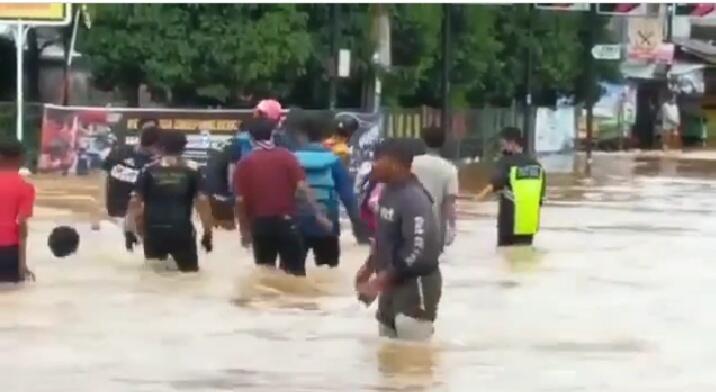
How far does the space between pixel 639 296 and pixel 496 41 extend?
31.8 metres

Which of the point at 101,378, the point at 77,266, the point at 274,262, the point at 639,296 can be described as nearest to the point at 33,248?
the point at 77,266

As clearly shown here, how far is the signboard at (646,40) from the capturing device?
2367 inches

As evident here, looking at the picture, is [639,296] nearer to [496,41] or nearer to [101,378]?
[101,378]

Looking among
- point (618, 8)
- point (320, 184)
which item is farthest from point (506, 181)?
point (618, 8)

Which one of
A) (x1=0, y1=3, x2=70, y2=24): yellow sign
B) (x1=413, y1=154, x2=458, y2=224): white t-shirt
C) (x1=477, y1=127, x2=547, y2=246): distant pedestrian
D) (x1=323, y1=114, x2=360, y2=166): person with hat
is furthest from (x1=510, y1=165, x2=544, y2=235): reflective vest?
(x1=0, y1=3, x2=70, y2=24): yellow sign

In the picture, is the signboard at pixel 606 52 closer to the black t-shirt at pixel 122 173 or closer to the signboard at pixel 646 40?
the signboard at pixel 646 40

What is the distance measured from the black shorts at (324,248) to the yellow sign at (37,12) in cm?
1405

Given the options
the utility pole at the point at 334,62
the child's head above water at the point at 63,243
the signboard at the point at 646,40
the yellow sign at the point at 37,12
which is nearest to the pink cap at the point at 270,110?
the child's head above water at the point at 63,243

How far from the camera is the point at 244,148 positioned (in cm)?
1978

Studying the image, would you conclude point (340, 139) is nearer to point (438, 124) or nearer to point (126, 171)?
point (126, 171)

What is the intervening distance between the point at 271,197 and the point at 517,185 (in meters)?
5.51

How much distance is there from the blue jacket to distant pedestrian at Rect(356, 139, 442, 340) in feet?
13.3

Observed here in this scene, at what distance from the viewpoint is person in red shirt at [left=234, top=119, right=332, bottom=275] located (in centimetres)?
1644

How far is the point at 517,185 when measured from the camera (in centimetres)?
2134
